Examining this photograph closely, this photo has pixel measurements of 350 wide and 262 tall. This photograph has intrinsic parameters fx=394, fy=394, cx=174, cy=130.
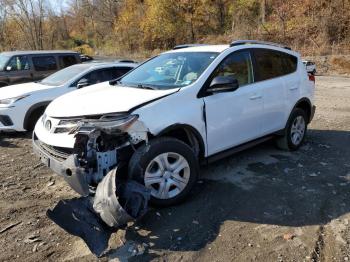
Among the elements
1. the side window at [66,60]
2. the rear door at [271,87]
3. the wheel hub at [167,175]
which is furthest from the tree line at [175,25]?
the wheel hub at [167,175]

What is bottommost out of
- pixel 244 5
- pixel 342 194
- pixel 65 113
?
pixel 342 194

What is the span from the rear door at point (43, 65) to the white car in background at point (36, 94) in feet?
9.08

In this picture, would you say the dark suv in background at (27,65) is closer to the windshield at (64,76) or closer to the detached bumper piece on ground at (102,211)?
the windshield at (64,76)

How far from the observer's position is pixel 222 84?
4648 millimetres

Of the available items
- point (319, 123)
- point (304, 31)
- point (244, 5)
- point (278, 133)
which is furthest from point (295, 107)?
point (244, 5)

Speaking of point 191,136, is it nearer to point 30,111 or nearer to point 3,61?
point 30,111

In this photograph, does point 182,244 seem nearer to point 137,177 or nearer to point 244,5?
point 137,177

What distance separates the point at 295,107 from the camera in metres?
6.31

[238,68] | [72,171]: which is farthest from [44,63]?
[72,171]

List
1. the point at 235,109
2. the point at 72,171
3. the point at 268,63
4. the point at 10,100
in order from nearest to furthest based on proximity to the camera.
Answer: the point at 72,171 → the point at 235,109 → the point at 268,63 → the point at 10,100

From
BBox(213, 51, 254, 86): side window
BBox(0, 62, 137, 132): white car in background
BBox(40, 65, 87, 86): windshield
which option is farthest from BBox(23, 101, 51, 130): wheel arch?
BBox(213, 51, 254, 86): side window

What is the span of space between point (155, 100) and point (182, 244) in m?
1.56

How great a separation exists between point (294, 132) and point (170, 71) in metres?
2.47

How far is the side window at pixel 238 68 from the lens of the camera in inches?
199
